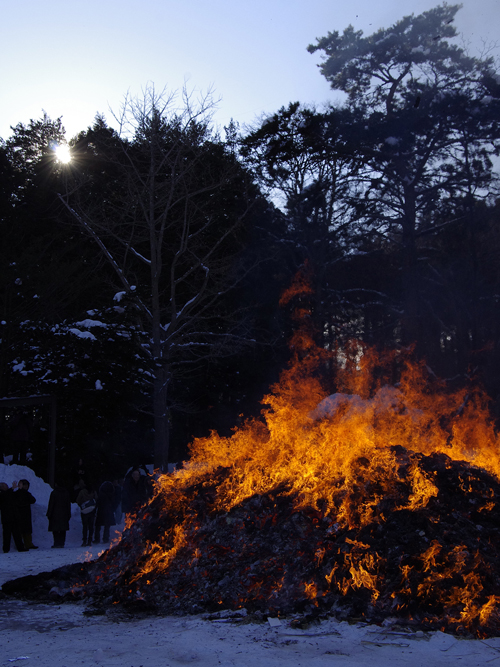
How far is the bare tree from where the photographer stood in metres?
19.3

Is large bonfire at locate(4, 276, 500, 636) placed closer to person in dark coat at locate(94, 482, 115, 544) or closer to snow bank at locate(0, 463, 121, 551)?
person in dark coat at locate(94, 482, 115, 544)

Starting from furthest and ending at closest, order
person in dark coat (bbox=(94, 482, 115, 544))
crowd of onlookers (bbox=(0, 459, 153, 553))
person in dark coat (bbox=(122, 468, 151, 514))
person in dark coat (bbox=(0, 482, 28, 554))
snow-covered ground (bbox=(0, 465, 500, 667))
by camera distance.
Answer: person in dark coat (bbox=(122, 468, 151, 514)) < person in dark coat (bbox=(94, 482, 115, 544)) < crowd of onlookers (bbox=(0, 459, 153, 553)) < person in dark coat (bbox=(0, 482, 28, 554)) < snow-covered ground (bbox=(0, 465, 500, 667))

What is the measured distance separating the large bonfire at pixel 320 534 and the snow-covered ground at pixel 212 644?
1.26 feet

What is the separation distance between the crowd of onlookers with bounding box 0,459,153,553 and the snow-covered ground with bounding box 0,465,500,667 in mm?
4735

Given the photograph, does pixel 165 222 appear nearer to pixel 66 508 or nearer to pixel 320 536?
pixel 66 508

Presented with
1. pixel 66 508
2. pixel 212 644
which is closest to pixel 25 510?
pixel 66 508

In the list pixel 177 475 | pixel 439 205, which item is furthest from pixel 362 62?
pixel 177 475

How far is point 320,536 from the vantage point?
279 inches

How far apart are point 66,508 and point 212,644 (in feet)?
24.9

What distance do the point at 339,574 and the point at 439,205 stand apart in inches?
803

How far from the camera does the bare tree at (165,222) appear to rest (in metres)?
19.3

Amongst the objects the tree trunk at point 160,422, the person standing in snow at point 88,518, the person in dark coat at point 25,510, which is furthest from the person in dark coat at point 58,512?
the tree trunk at point 160,422

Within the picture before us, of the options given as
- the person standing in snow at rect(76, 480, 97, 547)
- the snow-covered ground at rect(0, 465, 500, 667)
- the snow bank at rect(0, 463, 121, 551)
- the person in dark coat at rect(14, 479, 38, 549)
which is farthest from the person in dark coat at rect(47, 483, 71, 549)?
the snow-covered ground at rect(0, 465, 500, 667)

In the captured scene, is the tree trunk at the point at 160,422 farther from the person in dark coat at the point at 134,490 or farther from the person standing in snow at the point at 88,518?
the person standing in snow at the point at 88,518
